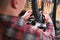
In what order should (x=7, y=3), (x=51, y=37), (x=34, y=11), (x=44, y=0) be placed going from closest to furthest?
(x=7, y=3), (x=51, y=37), (x=34, y=11), (x=44, y=0)

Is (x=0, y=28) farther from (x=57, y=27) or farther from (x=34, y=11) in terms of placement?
(x=57, y=27)

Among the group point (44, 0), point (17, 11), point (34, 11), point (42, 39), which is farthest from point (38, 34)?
point (44, 0)

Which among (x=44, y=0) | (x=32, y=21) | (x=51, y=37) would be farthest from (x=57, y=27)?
(x=51, y=37)

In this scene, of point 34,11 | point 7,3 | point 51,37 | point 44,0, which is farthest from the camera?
point 44,0

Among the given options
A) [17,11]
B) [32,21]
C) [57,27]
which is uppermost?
[17,11]

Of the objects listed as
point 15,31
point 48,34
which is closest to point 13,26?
point 15,31

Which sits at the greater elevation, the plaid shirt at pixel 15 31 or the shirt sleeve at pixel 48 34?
the plaid shirt at pixel 15 31

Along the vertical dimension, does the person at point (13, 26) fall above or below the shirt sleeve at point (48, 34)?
above

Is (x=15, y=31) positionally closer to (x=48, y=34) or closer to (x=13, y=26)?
(x=13, y=26)

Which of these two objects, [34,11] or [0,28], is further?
[34,11]

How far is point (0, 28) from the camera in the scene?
84 centimetres

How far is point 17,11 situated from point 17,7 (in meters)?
0.02

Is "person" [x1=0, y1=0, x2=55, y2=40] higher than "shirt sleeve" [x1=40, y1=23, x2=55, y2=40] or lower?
higher

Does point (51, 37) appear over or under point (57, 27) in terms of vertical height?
over
